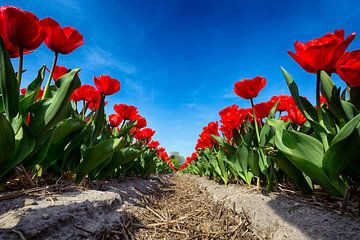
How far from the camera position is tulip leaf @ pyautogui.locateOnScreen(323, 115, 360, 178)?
129 cm

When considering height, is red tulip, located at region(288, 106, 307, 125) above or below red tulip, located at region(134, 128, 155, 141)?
below

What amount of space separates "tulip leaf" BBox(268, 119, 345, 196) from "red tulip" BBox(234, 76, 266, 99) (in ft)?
3.39

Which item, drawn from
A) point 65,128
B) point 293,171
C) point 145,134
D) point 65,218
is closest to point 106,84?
point 65,128

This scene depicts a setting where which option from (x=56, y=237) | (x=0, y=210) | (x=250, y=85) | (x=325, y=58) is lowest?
(x=56, y=237)

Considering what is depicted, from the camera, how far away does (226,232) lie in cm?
167

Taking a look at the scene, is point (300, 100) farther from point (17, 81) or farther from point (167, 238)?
point (17, 81)

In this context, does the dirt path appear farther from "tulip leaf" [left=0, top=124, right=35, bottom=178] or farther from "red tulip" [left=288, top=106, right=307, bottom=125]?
"red tulip" [left=288, top=106, right=307, bottom=125]

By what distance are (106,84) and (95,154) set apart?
29.7 inches

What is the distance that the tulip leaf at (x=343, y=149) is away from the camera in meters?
Answer: 1.29

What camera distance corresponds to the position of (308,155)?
5.27 feet

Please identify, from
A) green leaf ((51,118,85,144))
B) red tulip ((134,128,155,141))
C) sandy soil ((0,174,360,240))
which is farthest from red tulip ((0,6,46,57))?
red tulip ((134,128,155,141))

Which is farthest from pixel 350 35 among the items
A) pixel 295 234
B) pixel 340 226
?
pixel 295 234

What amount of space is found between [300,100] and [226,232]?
1089 millimetres

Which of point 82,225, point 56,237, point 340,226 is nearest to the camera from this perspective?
point 56,237
